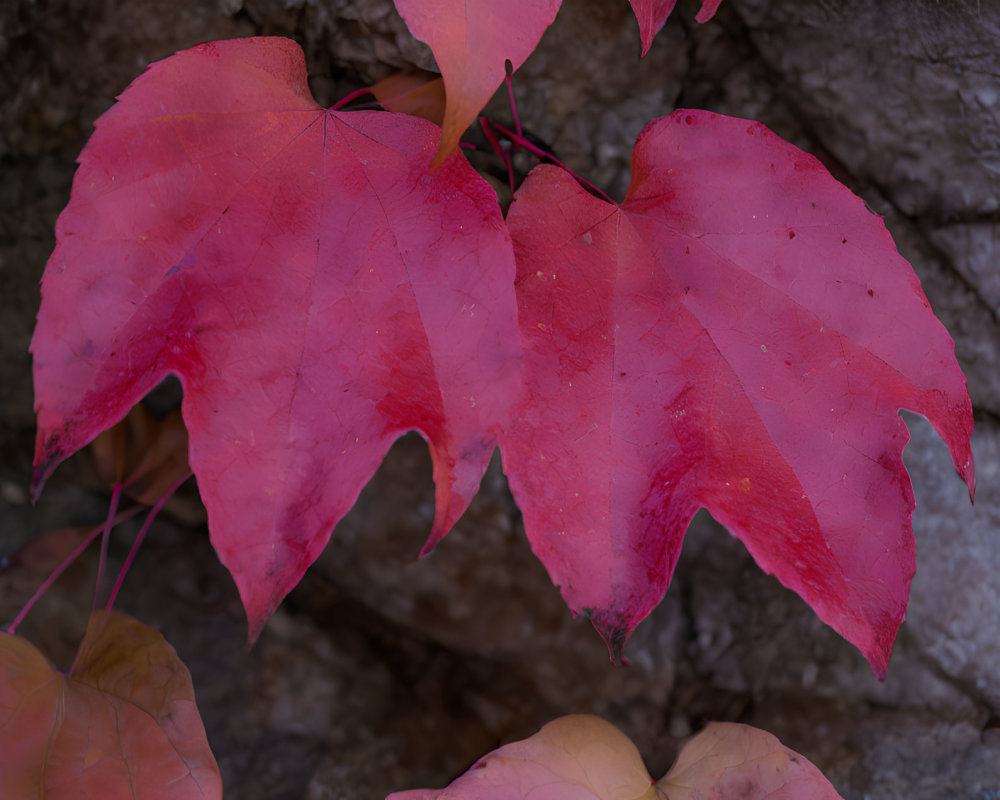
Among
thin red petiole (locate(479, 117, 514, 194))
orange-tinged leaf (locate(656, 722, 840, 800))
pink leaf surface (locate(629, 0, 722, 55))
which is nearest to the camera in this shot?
pink leaf surface (locate(629, 0, 722, 55))

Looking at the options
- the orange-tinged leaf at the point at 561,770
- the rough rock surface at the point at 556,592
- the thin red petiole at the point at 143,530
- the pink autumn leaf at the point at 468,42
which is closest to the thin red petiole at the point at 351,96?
the rough rock surface at the point at 556,592

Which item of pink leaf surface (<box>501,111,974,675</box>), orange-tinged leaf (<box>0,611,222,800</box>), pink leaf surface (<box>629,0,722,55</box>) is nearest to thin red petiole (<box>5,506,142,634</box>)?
orange-tinged leaf (<box>0,611,222,800</box>)

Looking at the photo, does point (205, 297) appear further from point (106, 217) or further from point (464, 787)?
point (464, 787)

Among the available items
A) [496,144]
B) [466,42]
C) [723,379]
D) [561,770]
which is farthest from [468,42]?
[561,770]

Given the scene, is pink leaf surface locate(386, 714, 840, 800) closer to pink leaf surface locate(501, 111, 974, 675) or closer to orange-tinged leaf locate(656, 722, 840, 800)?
orange-tinged leaf locate(656, 722, 840, 800)

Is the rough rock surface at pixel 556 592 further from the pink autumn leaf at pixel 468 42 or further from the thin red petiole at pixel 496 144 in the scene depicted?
the pink autumn leaf at pixel 468 42

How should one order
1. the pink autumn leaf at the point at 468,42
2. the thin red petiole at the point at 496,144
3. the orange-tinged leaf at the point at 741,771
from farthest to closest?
the thin red petiole at the point at 496,144 → the orange-tinged leaf at the point at 741,771 → the pink autumn leaf at the point at 468,42
